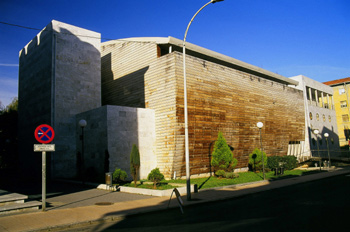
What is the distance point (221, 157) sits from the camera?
66.6ft

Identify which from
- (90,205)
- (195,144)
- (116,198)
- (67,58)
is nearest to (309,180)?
(195,144)

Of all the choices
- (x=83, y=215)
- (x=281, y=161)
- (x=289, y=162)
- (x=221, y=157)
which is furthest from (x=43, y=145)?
(x=289, y=162)

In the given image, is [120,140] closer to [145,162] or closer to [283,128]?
[145,162]

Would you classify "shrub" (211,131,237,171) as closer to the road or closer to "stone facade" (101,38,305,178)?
"stone facade" (101,38,305,178)

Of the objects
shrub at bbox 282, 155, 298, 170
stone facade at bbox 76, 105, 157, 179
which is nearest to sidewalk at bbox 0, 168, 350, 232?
stone facade at bbox 76, 105, 157, 179

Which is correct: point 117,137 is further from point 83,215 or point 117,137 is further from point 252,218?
point 252,218

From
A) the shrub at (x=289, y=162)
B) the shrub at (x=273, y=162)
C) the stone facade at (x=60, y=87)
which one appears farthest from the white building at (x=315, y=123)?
the stone facade at (x=60, y=87)

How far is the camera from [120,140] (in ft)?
61.7

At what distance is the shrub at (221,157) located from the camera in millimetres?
20281

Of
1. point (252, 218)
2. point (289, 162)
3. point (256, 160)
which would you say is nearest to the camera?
point (252, 218)

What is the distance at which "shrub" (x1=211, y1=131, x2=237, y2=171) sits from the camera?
66.5ft

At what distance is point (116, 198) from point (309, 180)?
13.2 meters

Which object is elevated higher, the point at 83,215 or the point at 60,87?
the point at 60,87

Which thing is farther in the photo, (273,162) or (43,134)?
(273,162)
